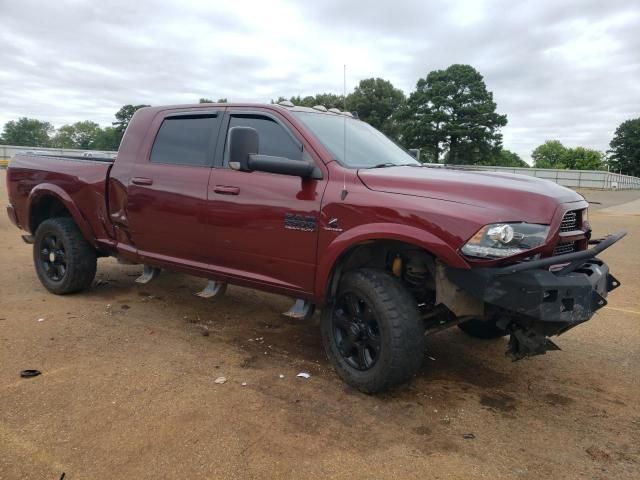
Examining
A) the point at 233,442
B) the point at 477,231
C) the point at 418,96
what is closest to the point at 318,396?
the point at 233,442

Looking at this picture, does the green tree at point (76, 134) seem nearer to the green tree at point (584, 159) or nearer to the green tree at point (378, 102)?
the green tree at point (378, 102)

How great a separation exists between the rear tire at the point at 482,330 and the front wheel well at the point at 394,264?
3.64 feet

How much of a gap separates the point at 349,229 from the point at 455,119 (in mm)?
48868

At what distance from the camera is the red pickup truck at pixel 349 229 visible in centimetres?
293

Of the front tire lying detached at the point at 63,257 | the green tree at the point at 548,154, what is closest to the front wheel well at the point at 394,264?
the front tire lying detached at the point at 63,257

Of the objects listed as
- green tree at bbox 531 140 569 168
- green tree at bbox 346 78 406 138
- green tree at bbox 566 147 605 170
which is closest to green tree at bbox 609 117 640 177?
green tree at bbox 566 147 605 170

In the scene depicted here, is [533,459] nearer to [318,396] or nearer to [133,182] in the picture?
[318,396]

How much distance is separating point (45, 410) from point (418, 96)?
50797mm

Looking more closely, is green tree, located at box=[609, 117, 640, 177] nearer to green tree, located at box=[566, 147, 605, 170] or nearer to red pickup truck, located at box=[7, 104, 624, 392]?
green tree, located at box=[566, 147, 605, 170]

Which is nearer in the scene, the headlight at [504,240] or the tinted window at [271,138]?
the headlight at [504,240]

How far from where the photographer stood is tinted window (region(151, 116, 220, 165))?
4.39 m

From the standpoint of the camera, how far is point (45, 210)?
19.3 ft

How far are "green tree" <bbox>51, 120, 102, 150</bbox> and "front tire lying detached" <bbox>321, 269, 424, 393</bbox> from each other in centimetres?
9897

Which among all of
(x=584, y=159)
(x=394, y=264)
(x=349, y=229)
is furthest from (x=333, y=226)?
(x=584, y=159)
